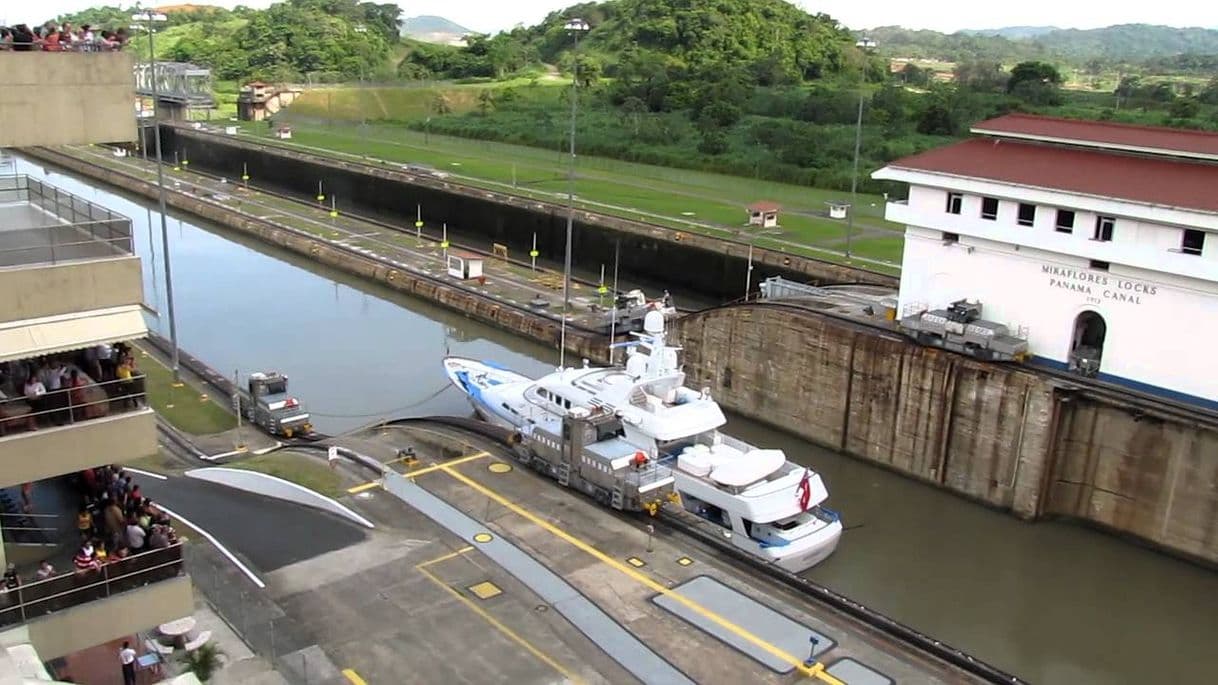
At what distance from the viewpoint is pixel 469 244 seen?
206ft

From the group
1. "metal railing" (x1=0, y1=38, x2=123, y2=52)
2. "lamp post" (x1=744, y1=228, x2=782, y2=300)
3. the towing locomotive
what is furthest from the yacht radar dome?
"metal railing" (x1=0, y1=38, x2=123, y2=52)

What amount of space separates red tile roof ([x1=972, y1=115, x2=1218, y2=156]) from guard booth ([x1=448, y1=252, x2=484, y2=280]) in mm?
24699

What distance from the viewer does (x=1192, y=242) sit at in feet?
86.6


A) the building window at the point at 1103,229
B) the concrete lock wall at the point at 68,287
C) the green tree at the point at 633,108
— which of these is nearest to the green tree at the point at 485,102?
the green tree at the point at 633,108

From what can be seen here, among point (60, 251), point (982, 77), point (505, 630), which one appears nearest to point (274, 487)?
point (505, 630)

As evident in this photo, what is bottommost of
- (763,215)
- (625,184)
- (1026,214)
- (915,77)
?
(625,184)

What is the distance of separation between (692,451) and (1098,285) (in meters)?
12.3

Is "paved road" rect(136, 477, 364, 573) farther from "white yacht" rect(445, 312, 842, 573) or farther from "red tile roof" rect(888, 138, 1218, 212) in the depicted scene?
"red tile roof" rect(888, 138, 1218, 212)

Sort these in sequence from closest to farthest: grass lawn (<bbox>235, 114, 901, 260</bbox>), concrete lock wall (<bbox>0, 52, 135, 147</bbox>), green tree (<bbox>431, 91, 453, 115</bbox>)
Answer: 1. concrete lock wall (<bbox>0, 52, 135, 147</bbox>)
2. grass lawn (<bbox>235, 114, 901, 260</bbox>)
3. green tree (<bbox>431, 91, 453, 115</bbox>)

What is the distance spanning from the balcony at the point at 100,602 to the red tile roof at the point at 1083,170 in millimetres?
24645

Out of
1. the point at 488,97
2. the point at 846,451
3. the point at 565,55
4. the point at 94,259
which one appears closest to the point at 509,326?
the point at 846,451

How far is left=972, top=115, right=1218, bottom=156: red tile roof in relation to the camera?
92.6 ft

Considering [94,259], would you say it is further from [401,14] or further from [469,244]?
[401,14]

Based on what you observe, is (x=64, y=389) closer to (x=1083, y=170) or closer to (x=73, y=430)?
(x=73, y=430)
